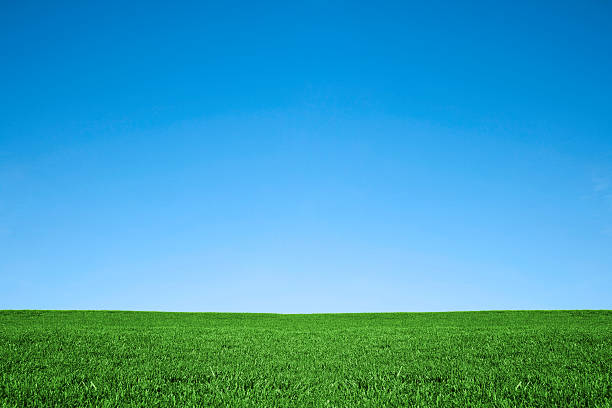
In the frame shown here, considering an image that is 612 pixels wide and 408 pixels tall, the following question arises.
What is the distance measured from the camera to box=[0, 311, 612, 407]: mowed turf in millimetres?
4930

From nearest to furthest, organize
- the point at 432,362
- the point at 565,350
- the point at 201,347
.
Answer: the point at 432,362, the point at 565,350, the point at 201,347

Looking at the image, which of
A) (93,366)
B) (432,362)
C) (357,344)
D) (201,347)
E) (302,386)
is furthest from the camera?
(357,344)

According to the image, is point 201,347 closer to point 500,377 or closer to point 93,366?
point 93,366

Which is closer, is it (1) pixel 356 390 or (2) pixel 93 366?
(1) pixel 356 390

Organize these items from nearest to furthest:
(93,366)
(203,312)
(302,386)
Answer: (302,386)
(93,366)
(203,312)

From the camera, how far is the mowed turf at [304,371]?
493 cm

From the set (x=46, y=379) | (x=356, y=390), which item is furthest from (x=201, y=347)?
(x=356, y=390)

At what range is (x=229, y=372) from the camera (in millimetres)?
6242

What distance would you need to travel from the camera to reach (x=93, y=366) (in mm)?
6508

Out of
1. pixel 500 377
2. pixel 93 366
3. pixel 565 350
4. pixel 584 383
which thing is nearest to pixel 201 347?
pixel 93 366

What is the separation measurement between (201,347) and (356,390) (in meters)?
4.37

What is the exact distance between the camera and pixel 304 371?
20.9ft

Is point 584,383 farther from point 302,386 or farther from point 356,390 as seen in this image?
point 302,386

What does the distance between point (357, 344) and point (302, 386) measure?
13.6 feet
